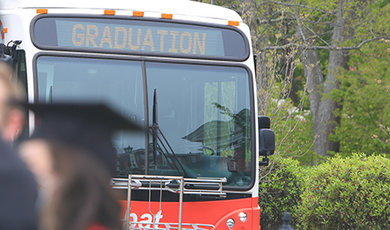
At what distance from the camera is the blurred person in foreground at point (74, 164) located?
55.0 inches

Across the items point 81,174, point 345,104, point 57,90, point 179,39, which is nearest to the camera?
point 81,174

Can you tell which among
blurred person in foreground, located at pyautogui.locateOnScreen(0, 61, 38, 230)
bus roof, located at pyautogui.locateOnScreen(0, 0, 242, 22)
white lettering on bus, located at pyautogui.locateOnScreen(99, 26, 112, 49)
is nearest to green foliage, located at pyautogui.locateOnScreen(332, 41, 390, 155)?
bus roof, located at pyautogui.locateOnScreen(0, 0, 242, 22)

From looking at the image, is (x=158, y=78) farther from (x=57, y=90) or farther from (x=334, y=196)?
(x=334, y=196)

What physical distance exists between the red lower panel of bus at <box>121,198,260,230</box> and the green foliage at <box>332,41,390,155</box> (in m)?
11.0

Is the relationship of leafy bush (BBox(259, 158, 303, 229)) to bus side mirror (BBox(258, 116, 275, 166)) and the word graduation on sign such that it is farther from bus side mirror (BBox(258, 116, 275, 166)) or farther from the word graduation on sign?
the word graduation on sign

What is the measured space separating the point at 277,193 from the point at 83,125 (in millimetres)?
12280

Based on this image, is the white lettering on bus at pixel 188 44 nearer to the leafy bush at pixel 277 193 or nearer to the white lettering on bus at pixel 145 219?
the white lettering on bus at pixel 145 219

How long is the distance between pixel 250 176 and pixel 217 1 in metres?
11.9

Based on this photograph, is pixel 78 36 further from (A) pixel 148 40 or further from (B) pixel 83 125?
(B) pixel 83 125

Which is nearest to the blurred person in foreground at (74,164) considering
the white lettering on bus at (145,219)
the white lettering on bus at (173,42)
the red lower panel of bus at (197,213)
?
the red lower panel of bus at (197,213)

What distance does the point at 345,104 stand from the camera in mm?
20000

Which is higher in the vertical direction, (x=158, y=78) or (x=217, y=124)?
(x=158, y=78)

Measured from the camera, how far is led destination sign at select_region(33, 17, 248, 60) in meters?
6.97

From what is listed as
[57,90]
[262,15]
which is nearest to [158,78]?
[57,90]
